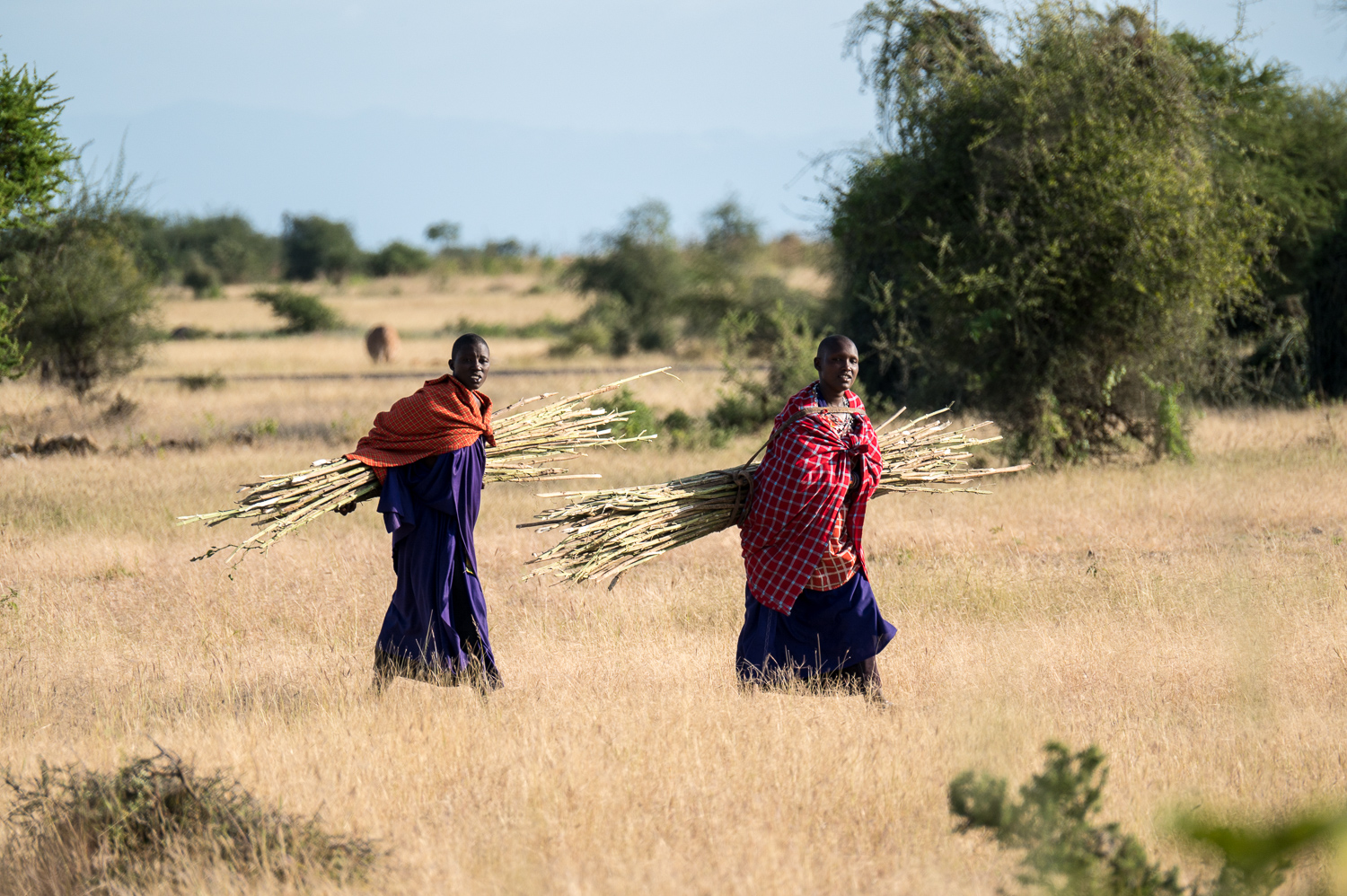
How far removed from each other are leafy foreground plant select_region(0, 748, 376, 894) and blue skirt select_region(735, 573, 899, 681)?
6.33 ft

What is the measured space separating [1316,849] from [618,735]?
2.20 metres

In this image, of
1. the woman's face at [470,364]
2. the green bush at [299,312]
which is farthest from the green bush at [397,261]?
the woman's face at [470,364]

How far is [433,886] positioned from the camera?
296cm

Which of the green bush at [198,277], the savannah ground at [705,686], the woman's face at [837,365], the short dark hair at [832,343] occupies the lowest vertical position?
the savannah ground at [705,686]

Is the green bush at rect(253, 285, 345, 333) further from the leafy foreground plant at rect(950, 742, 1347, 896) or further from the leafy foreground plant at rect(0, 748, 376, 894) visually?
the leafy foreground plant at rect(950, 742, 1347, 896)

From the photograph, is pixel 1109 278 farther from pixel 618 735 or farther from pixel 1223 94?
pixel 618 735

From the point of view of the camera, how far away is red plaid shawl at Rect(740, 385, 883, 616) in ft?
15.0

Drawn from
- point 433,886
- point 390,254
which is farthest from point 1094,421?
point 390,254

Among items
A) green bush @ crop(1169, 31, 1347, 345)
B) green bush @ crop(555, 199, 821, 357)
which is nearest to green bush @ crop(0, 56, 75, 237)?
green bush @ crop(1169, 31, 1347, 345)

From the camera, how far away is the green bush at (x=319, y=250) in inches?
2474

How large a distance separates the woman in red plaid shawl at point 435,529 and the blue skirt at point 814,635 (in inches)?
43.7

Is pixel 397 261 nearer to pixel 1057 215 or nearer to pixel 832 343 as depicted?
pixel 1057 215

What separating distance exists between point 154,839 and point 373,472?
6.52 ft

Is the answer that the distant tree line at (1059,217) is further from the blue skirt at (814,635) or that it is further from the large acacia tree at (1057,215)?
the blue skirt at (814,635)
